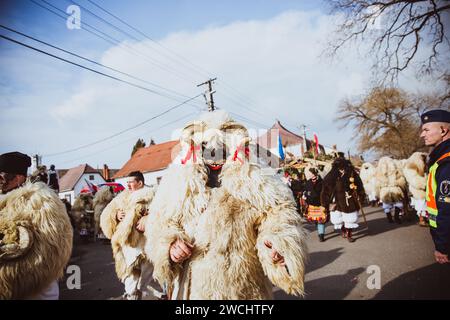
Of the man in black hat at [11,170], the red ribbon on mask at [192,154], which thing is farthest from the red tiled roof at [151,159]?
the red ribbon on mask at [192,154]

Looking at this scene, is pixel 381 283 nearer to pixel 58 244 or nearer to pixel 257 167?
pixel 257 167

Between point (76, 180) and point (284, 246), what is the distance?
30.1 m

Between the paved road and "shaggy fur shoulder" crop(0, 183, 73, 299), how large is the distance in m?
2.24

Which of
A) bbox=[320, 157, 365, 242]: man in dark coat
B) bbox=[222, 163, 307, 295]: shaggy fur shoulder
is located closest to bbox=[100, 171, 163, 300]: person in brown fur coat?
bbox=[222, 163, 307, 295]: shaggy fur shoulder

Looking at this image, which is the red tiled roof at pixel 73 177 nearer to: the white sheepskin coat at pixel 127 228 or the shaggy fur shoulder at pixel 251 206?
the white sheepskin coat at pixel 127 228

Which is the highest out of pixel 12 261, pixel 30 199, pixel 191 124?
pixel 191 124

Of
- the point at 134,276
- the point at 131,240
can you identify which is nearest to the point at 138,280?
the point at 134,276

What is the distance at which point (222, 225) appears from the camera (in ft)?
5.46

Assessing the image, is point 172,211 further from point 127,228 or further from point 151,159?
point 151,159

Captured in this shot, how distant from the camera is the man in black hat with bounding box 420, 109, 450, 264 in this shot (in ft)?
6.15

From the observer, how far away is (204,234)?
5.48ft

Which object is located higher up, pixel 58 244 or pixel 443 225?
pixel 58 244
